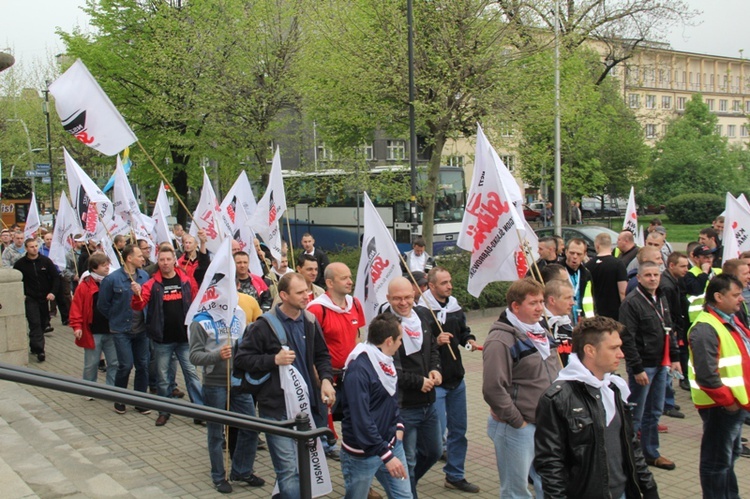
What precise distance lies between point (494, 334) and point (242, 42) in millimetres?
20838

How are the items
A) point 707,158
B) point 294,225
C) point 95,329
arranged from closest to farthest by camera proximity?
1. point 95,329
2. point 294,225
3. point 707,158

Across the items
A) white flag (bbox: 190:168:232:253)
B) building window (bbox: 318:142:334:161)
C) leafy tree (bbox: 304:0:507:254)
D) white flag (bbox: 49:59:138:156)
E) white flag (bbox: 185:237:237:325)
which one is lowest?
white flag (bbox: 185:237:237:325)

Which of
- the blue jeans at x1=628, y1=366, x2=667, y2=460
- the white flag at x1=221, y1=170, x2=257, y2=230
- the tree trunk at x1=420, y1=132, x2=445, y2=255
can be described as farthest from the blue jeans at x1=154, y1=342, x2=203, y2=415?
the tree trunk at x1=420, y1=132, x2=445, y2=255

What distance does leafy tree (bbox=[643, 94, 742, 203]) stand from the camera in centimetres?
4378

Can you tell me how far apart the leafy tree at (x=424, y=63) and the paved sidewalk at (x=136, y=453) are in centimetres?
1049

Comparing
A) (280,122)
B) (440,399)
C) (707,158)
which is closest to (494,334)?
(440,399)

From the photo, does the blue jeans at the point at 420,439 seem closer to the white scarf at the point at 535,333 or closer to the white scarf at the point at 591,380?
the white scarf at the point at 535,333

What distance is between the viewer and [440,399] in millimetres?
6262

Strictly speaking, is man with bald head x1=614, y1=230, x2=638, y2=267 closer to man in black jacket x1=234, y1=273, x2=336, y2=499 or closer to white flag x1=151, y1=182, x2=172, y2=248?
man in black jacket x1=234, y1=273, x2=336, y2=499

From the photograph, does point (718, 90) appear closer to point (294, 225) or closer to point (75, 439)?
point (294, 225)

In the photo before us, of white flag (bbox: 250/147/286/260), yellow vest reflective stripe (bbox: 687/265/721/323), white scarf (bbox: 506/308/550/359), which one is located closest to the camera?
white scarf (bbox: 506/308/550/359)

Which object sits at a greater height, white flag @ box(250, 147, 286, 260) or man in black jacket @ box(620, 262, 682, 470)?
white flag @ box(250, 147, 286, 260)

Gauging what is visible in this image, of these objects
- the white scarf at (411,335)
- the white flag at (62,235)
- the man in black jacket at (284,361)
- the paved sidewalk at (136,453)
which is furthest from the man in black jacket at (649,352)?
the white flag at (62,235)

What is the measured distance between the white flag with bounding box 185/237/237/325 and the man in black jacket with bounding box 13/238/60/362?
677 centimetres
